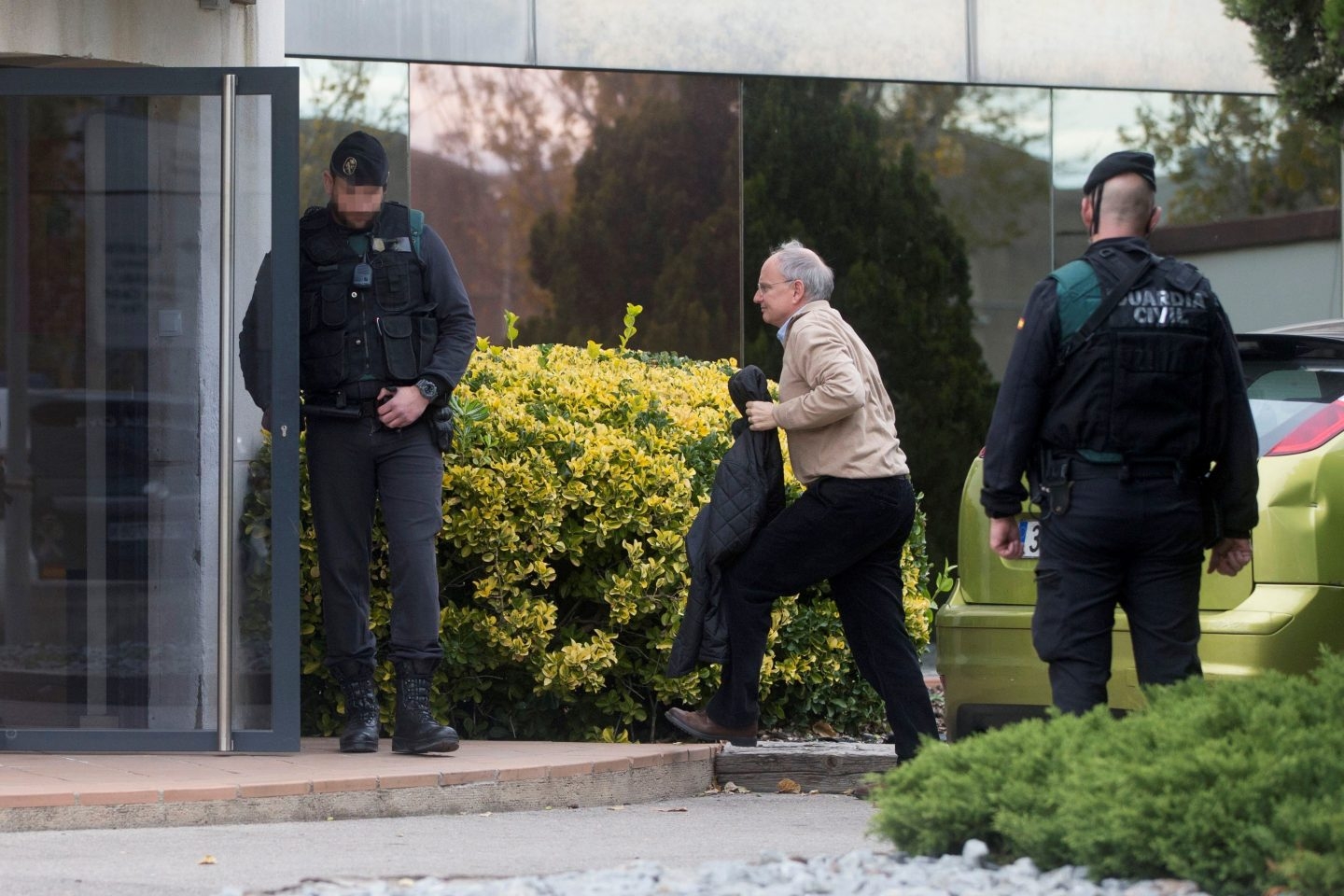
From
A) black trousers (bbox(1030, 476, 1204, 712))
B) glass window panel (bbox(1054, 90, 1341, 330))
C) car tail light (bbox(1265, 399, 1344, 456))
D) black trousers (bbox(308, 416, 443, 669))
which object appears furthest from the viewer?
glass window panel (bbox(1054, 90, 1341, 330))

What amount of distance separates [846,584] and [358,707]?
1.68 m

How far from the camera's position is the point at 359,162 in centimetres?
589

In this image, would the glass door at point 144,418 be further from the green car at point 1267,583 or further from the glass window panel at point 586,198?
the glass window panel at point 586,198

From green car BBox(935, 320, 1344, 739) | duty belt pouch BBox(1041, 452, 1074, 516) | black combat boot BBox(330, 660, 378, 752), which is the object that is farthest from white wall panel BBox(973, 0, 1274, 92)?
duty belt pouch BBox(1041, 452, 1074, 516)

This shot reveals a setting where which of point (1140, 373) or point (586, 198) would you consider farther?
point (586, 198)

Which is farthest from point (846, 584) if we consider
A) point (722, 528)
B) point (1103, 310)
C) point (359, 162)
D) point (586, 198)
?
point (586, 198)

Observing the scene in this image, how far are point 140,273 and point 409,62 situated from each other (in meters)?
3.95

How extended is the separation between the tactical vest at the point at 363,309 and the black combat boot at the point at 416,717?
3.00 feet

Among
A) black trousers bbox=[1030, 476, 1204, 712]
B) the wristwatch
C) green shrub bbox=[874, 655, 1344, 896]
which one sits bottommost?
green shrub bbox=[874, 655, 1344, 896]

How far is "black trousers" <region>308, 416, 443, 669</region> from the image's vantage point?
5918mm

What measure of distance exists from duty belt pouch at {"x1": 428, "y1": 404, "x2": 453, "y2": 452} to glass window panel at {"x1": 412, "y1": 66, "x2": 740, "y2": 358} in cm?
372

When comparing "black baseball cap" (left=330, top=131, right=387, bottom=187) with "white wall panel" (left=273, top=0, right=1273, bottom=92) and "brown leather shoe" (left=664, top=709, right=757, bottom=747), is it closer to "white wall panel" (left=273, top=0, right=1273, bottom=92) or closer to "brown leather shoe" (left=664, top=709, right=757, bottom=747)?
"brown leather shoe" (left=664, top=709, right=757, bottom=747)

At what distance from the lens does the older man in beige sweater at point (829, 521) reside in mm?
5695

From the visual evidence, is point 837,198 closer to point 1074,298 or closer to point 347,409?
point 347,409
